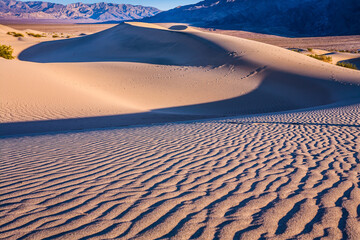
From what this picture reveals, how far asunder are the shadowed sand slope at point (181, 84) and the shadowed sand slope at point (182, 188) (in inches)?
248

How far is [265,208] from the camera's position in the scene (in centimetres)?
346

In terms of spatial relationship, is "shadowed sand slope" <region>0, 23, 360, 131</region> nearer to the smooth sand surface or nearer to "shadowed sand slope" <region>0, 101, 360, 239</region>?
the smooth sand surface

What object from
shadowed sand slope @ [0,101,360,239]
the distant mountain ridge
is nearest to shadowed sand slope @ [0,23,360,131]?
shadowed sand slope @ [0,101,360,239]

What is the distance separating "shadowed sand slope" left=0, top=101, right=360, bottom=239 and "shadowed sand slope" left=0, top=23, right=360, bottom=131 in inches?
248

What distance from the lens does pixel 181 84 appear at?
63.5 feet

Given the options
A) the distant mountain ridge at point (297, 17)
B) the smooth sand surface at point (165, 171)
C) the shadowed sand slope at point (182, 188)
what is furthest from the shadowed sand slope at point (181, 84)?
the distant mountain ridge at point (297, 17)

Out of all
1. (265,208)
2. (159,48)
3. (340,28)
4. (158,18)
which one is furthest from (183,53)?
(158,18)

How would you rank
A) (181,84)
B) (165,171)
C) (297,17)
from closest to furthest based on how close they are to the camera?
(165,171) < (181,84) < (297,17)

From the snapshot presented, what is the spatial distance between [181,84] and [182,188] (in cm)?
1562

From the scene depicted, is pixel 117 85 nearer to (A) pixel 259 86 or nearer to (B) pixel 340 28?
(A) pixel 259 86

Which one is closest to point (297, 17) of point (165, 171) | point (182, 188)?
point (165, 171)

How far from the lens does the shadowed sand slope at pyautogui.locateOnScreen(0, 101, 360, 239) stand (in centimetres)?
304

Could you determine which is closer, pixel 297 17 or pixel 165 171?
pixel 165 171

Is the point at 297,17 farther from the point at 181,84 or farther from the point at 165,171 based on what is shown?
the point at 165,171
